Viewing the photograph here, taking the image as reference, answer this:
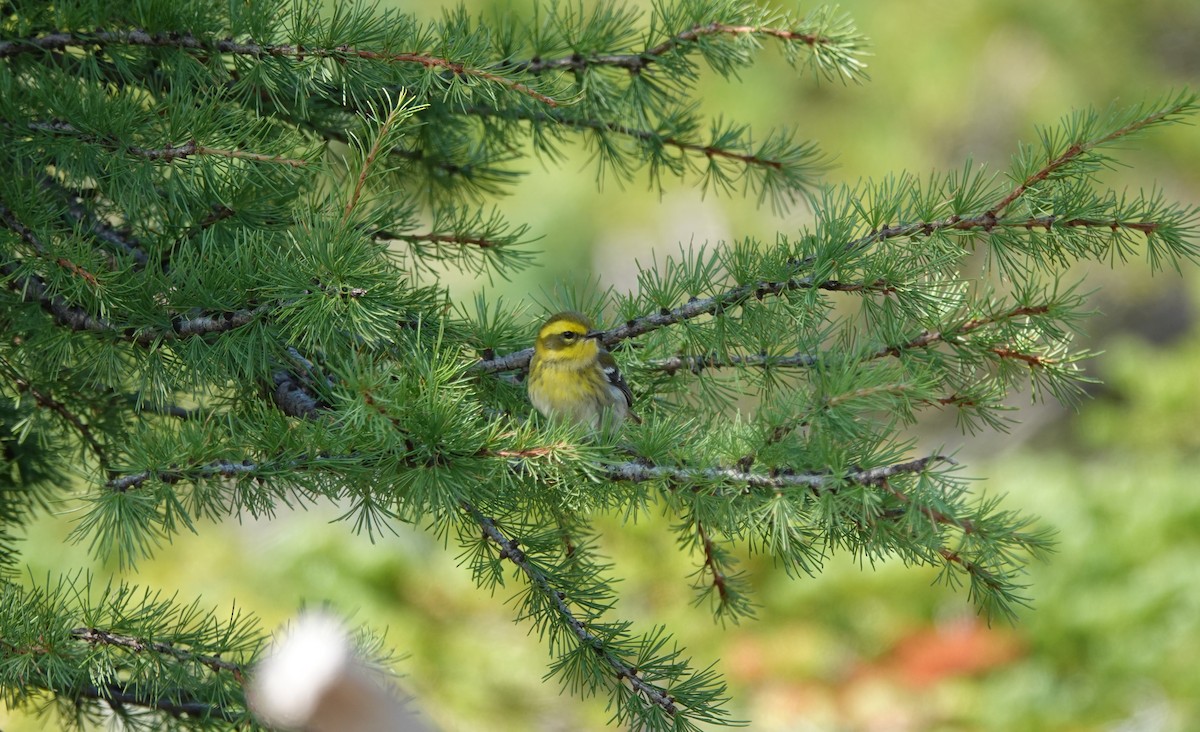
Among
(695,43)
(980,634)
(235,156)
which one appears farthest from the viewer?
(980,634)

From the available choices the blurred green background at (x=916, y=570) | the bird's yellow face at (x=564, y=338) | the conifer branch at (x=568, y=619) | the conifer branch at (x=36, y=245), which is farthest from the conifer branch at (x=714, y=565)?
the blurred green background at (x=916, y=570)

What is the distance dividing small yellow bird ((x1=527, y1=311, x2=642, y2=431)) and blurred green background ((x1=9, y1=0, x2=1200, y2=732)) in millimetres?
1052

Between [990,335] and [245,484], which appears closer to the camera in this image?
[245,484]

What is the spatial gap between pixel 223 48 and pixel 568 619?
98cm

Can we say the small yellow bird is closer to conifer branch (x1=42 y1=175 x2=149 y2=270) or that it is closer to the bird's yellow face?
the bird's yellow face

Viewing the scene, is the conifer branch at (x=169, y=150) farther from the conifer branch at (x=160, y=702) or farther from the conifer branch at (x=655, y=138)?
the conifer branch at (x=160, y=702)

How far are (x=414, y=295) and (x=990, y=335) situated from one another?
81cm

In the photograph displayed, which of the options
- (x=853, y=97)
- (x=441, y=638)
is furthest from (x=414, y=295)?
(x=853, y=97)

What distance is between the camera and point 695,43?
1.84m

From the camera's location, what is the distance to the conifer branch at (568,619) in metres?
1.49

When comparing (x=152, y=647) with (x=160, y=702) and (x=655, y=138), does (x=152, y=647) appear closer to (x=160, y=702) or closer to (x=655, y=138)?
(x=160, y=702)

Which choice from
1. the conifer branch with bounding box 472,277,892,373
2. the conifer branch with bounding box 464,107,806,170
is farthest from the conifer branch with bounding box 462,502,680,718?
the conifer branch with bounding box 464,107,806,170

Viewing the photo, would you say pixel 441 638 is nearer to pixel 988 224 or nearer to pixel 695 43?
pixel 695 43

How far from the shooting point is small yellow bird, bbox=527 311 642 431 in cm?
187
